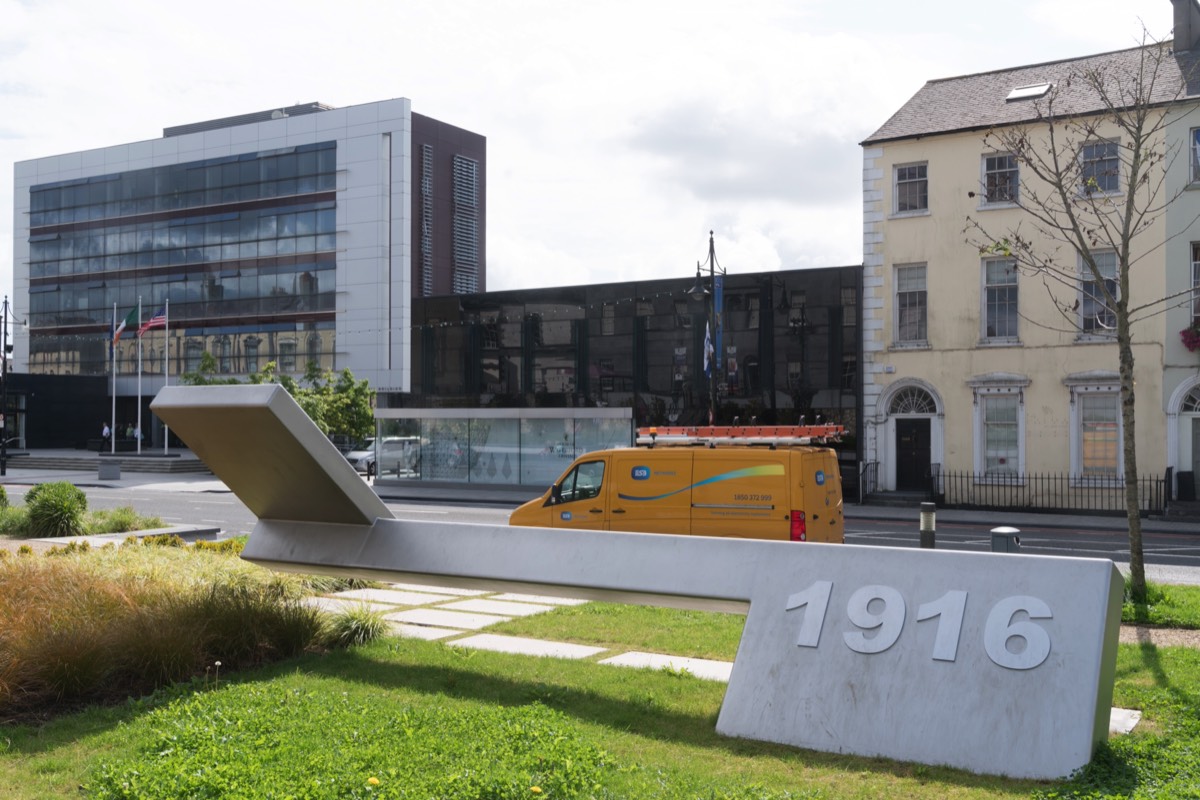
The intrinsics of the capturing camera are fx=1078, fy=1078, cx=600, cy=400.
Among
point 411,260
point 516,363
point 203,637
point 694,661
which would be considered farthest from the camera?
point 411,260

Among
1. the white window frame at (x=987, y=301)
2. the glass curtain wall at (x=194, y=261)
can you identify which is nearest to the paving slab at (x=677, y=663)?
the white window frame at (x=987, y=301)

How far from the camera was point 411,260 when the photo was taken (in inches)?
2259

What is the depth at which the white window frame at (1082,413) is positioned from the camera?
91.5 ft

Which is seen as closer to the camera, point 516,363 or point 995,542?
point 995,542

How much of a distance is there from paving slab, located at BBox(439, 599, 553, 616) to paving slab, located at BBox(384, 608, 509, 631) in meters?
0.22

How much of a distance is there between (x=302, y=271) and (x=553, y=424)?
99.0 feet

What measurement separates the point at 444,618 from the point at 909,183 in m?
23.9

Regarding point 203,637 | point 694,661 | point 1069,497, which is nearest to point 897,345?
point 1069,497

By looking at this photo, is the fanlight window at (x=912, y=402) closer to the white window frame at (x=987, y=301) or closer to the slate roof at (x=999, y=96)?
the white window frame at (x=987, y=301)

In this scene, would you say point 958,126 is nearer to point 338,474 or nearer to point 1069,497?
point 1069,497

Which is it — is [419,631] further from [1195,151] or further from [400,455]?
[400,455]

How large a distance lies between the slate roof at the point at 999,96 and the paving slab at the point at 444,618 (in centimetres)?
2273

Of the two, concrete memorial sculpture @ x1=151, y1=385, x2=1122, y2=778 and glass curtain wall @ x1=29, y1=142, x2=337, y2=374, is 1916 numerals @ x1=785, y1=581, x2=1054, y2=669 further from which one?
glass curtain wall @ x1=29, y1=142, x2=337, y2=374

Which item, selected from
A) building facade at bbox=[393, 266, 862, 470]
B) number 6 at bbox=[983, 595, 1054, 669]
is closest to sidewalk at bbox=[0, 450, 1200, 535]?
building facade at bbox=[393, 266, 862, 470]
